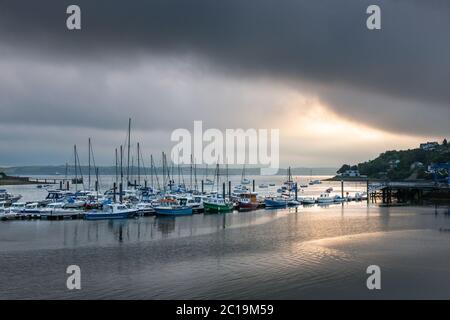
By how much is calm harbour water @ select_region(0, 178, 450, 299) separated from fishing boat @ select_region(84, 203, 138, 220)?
3330 mm

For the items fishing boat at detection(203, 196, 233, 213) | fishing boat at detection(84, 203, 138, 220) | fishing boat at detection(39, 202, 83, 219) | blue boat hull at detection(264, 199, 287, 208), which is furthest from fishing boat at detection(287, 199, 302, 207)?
fishing boat at detection(39, 202, 83, 219)

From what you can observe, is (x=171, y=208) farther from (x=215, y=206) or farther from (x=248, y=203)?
(x=248, y=203)

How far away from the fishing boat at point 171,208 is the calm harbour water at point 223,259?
29.9 ft

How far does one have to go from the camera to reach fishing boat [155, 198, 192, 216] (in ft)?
193

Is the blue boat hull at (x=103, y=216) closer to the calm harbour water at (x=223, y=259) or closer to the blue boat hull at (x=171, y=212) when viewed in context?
the calm harbour water at (x=223, y=259)

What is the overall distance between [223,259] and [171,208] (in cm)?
3058

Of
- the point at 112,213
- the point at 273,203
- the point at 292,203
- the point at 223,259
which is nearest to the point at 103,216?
the point at 112,213

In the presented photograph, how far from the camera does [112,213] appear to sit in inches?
2141

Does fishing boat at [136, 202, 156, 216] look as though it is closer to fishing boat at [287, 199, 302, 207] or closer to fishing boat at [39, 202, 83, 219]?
fishing boat at [39, 202, 83, 219]

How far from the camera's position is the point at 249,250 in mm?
33062

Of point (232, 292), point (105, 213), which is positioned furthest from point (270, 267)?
point (105, 213)

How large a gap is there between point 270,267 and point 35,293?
515 inches

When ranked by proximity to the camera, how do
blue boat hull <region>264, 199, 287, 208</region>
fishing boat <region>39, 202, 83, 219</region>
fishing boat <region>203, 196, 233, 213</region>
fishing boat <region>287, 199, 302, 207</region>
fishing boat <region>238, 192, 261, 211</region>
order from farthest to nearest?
fishing boat <region>287, 199, 302, 207</region> → blue boat hull <region>264, 199, 287, 208</region> → fishing boat <region>238, 192, 261, 211</region> → fishing boat <region>203, 196, 233, 213</region> → fishing boat <region>39, 202, 83, 219</region>

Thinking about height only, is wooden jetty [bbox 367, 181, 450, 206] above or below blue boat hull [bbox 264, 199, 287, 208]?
above
